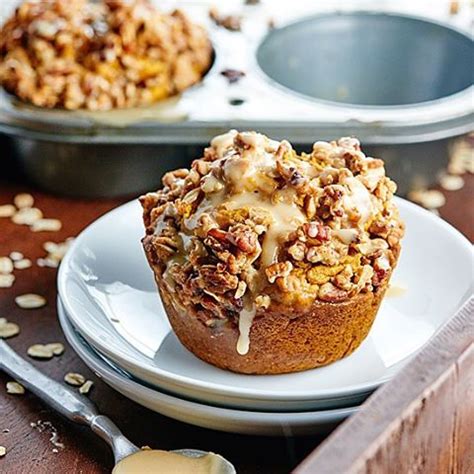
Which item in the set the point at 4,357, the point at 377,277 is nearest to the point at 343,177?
the point at 377,277

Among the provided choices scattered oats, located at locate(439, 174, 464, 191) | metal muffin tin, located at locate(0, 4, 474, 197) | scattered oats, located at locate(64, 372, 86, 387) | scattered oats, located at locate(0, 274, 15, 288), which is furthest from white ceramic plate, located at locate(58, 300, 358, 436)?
scattered oats, located at locate(439, 174, 464, 191)

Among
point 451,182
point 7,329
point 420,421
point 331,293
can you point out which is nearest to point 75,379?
point 7,329

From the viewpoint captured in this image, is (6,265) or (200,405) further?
(6,265)

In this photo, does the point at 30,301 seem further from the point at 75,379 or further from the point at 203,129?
the point at 203,129

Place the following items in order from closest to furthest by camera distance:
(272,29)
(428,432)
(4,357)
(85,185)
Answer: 1. (428,432)
2. (4,357)
3. (85,185)
4. (272,29)

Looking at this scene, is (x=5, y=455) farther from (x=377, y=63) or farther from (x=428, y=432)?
(x=377, y=63)
